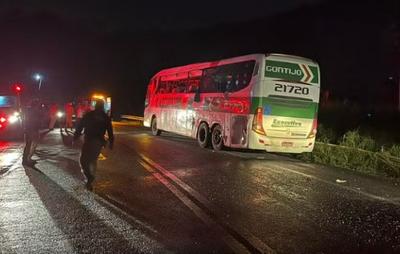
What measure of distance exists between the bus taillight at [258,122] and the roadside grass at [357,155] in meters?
1.87

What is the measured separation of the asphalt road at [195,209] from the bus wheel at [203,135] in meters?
4.55

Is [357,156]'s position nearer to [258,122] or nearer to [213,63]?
[258,122]

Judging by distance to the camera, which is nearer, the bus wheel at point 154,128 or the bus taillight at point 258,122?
the bus taillight at point 258,122

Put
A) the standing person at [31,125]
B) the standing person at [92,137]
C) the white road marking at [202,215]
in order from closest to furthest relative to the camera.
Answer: the white road marking at [202,215], the standing person at [92,137], the standing person at [31,125]

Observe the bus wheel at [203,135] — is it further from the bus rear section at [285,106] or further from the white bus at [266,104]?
the bus rear section at [285,106]

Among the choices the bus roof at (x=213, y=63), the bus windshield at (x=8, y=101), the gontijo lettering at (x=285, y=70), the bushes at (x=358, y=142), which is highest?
the bus roof at (x=213, y=63)

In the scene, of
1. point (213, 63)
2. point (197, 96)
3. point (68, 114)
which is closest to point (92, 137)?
point (213, 63)

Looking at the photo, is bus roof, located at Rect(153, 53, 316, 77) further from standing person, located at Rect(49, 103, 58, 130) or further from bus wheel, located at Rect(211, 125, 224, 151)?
standing person, located at Rect(49, 103, 58, 130)

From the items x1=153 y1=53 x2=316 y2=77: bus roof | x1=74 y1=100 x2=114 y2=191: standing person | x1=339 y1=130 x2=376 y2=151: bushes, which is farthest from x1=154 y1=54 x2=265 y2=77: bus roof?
x1=74 y1=100 x2=114 y2=191: standing person

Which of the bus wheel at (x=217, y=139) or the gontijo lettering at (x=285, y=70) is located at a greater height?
the gontijo lettering at (x=285, y=70)

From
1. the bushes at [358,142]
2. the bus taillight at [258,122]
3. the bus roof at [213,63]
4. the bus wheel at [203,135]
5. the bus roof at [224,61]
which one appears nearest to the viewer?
the bushes at [358,142]

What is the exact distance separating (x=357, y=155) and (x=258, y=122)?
2.96 meters

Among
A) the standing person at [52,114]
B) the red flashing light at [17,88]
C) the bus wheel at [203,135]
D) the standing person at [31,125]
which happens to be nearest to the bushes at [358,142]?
the bus wheel at [203,135]

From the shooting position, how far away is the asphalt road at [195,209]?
6.20 m
